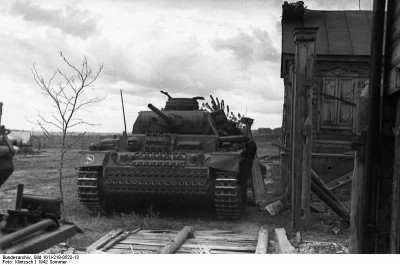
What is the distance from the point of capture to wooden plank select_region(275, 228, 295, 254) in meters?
6.26

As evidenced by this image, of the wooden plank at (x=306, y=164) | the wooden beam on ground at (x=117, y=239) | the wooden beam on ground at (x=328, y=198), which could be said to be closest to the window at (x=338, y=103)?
the wooden beam on ground at (x=328, y=198)

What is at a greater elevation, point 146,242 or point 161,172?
point 161,172

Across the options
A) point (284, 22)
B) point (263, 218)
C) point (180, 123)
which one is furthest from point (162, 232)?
point (284, 22)

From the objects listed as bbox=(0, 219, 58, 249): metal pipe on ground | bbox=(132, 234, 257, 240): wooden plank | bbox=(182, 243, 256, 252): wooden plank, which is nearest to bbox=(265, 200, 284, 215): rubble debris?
bbox=(132, 234, 257, 240): wooden plank

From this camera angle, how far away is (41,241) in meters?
3.39

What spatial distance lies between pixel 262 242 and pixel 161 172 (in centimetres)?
277

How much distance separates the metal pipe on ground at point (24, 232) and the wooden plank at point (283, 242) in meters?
3.35

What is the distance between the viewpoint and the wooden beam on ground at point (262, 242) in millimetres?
6363

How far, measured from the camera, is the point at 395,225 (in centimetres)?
307

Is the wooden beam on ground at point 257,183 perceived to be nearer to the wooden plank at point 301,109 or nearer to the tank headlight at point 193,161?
the tank headlight at point 193,161

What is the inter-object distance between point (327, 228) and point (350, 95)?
6.28 m

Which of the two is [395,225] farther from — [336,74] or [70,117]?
[336,74]

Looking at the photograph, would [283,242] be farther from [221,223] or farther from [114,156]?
[114,156]

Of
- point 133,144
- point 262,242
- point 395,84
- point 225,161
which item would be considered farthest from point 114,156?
point 395,84
